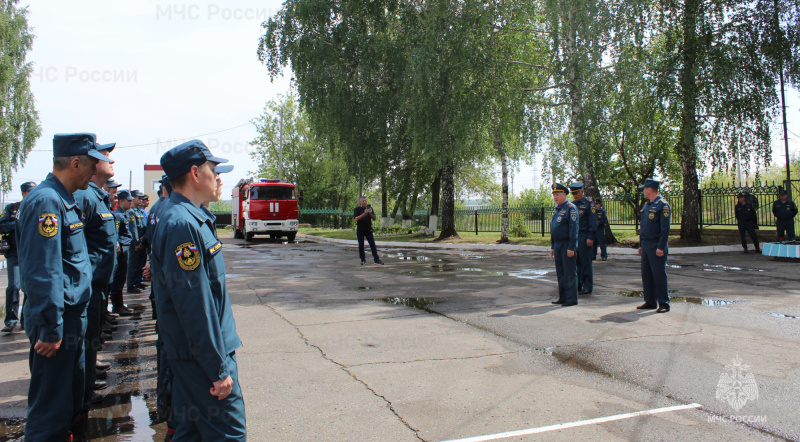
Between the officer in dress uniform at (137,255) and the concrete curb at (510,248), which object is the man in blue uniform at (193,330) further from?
the concrete curb at (510,248)

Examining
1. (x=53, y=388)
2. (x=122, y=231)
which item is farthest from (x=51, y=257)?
(x=122, y=231)

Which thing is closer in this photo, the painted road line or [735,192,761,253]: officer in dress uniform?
the painted road line

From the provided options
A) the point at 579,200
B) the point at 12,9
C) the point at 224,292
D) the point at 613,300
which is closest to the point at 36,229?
the point at 224,292

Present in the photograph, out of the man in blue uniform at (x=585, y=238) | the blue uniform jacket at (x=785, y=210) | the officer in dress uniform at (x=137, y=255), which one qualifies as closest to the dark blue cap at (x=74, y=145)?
the officer in dress uniform at (x=137, y=255)

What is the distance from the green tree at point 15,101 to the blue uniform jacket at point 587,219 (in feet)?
103

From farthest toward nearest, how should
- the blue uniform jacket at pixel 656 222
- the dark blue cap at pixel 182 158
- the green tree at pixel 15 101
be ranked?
the green tree at pixel 15 101, the blue uniform jacket at pixel 656 222, the dark blue cap at pixel 182 158

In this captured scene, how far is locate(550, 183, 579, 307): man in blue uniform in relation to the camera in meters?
8.23

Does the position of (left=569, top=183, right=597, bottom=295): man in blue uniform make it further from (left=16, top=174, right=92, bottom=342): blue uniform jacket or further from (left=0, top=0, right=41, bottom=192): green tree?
(left=0, top=0, right=41, bottom=192): green tree

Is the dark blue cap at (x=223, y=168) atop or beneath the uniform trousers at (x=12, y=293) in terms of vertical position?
atop

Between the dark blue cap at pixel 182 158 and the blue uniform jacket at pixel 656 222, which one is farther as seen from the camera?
the blue uniform jacket at pixel 656 222

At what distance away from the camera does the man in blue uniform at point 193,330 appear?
2.32 meters

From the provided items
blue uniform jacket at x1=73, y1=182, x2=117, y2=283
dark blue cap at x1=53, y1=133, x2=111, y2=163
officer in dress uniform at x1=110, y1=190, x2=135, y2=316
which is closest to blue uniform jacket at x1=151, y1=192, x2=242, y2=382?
dark blue cap at x1=53, y1=133, x2=111, y2=163

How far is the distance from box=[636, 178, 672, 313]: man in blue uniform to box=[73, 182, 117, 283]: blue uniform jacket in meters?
6.85

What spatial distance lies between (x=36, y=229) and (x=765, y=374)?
19.2 ft
